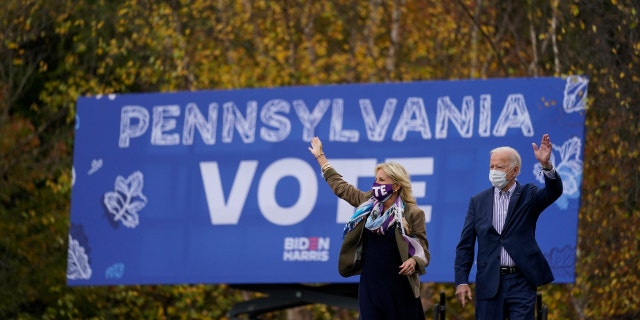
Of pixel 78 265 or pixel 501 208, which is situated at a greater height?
pixel 501 208

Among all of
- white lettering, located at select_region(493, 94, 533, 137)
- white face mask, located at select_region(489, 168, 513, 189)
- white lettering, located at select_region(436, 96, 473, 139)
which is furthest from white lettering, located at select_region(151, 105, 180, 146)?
white face mask, located at select_region(489, 168, 513, 189)

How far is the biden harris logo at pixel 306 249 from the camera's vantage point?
16.4 m

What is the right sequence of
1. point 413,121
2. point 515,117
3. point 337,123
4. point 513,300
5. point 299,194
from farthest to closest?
point 299,194
point 337,123
point 413,121
point 515,117
point 513,300

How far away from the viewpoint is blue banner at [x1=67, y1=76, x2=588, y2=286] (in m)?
15.8

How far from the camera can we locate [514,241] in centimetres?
1054

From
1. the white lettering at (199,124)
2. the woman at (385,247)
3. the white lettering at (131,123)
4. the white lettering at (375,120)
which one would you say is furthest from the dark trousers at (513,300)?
the white lettering at (131,123)

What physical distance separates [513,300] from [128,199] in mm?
7751

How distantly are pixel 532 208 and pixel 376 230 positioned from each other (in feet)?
3.35

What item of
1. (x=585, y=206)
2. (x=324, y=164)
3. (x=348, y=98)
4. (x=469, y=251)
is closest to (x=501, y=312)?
(x=469, y=251)

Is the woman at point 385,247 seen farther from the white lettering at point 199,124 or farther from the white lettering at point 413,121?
the white lettering at point 199,124

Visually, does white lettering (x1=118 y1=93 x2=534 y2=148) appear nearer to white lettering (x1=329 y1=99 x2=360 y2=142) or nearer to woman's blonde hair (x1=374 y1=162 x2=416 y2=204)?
white lettering (x1=329 y1=99 x2=360 y2=142)

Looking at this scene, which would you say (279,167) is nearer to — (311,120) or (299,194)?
(299,194)

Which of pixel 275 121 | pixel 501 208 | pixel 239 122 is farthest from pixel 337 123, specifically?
pixel 501 208

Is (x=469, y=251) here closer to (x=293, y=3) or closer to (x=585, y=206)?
(x=585, y=206)
